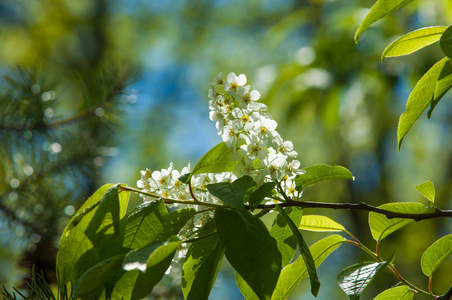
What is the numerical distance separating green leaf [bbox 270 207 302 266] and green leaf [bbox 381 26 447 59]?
27 cm

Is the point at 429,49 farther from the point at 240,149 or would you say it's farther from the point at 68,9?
the point at 68,9

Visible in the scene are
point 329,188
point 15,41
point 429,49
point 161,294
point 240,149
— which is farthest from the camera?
point 15,41

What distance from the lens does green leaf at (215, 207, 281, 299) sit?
53cm

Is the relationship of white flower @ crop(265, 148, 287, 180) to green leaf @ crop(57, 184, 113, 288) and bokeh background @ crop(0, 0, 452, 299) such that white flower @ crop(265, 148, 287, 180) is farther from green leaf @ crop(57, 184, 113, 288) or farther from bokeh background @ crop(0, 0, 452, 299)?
bokeh background @ crop(0, 0, 452, 299)

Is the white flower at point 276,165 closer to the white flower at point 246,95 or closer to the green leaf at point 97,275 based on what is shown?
the white flower at point 246,95

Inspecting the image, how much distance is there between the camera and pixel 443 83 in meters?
0.59

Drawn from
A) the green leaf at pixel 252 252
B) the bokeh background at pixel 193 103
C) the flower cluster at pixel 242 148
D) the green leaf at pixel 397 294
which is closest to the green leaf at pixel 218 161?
the flower cluster at pixel 242 148

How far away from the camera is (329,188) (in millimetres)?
4430

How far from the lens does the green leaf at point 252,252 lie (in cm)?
53

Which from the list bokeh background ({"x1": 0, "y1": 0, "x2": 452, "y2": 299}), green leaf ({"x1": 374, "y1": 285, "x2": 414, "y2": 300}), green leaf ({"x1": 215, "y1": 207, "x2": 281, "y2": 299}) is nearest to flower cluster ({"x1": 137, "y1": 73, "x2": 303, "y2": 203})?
green leaf ({"x1": 215, "y1": 207, "x2": 281, "y2": 299})

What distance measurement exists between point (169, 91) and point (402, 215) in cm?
520

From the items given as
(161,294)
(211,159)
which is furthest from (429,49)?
(211,159)

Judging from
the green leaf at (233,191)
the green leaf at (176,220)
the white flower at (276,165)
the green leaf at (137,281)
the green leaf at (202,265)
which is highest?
the green leaf at (233,191)

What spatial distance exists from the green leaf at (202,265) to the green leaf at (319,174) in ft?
0.54
